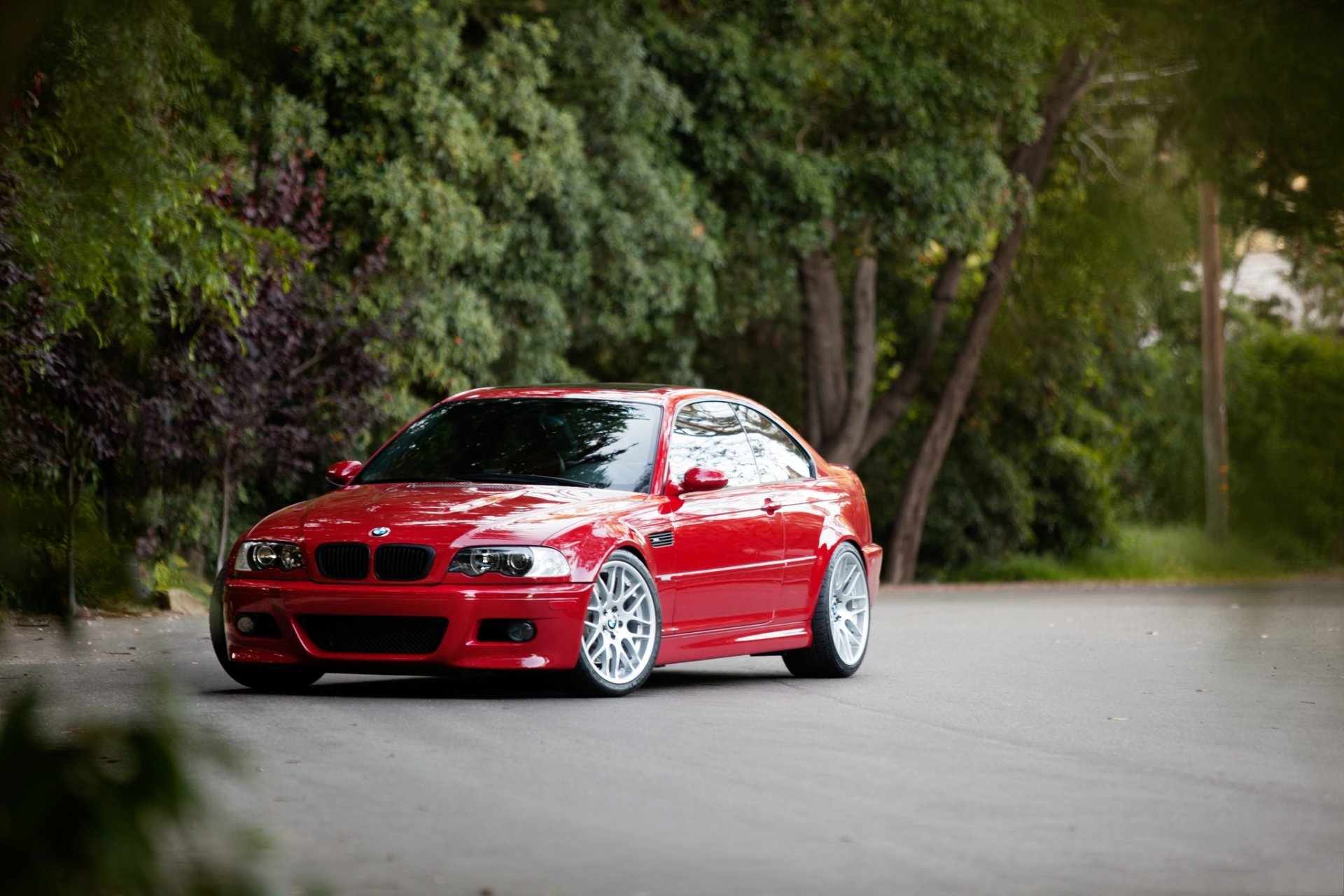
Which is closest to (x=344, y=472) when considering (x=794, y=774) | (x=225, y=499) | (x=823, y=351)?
(x=794, y=774)

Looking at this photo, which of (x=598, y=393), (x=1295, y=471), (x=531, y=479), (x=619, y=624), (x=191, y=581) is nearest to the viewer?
(x=1295, y=471)

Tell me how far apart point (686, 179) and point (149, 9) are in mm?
21213

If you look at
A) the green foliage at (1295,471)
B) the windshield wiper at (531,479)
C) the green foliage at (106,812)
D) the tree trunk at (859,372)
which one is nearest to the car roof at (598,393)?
the windshield wiper at (531,479)

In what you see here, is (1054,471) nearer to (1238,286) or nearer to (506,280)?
(1238,286)

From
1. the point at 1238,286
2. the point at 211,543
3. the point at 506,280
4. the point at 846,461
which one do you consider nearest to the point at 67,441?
the point at 211,543

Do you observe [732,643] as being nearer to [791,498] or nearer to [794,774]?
[791,498]

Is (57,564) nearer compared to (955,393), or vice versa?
(57,564)

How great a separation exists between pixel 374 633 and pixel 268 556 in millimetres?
707

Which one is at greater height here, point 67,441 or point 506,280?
point 506,280

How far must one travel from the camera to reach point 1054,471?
3412 cm

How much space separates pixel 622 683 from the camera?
9789 millimetres

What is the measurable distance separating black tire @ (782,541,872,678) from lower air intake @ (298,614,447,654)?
8.93 feet

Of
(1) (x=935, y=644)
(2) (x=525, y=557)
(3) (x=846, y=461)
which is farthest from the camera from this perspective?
(3) (x=846, y=461)

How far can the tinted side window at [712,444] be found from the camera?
1078 centimetres
